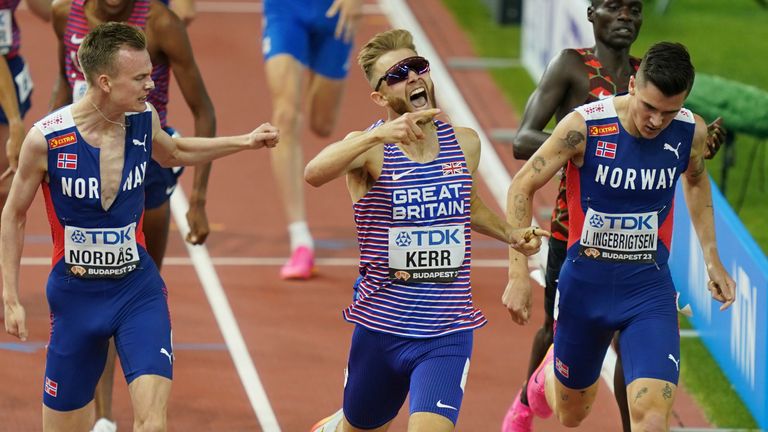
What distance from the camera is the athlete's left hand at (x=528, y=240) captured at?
6.87 metres

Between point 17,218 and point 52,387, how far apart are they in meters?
0.76

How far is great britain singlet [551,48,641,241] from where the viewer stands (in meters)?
8.31

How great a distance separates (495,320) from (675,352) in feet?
12.4

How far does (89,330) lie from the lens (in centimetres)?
723

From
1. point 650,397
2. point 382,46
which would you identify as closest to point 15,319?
point 382,46

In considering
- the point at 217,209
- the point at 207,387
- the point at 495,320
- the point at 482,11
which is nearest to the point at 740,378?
the point at 495,320

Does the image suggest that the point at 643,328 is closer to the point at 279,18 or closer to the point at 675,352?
the point at 675,352

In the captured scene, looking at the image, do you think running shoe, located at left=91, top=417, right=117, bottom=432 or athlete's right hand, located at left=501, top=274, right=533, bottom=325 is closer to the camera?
athlete's right hand, located at left=501, top=274, right=533, bottom=325

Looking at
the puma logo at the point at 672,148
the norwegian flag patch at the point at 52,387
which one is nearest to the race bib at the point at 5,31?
the norwegian flag patch at the point at 52,387

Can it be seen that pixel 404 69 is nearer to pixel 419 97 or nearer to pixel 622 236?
pixel 419 97

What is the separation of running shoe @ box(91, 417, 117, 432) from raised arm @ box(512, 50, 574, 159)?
2538 millimetres

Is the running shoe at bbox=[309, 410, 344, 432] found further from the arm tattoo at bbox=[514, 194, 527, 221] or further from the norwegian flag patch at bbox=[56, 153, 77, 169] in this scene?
the norwegian flag patch at bbox=[56, 153, 77, 169]

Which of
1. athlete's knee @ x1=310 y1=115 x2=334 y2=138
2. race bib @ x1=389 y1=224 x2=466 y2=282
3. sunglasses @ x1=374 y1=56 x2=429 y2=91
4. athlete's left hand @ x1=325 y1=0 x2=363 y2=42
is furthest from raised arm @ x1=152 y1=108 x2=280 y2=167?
athlete's knee @ x1=310 y1=115 x2=334 y2=138

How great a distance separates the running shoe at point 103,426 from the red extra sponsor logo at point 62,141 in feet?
6.69
